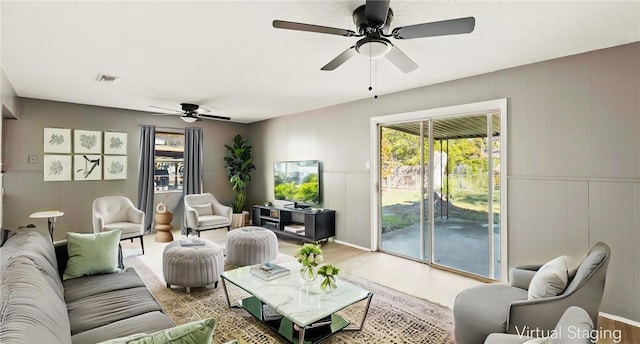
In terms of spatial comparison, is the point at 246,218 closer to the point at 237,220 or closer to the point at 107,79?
the point at 237,220

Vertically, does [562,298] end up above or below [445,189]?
below

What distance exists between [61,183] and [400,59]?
18.5 ft

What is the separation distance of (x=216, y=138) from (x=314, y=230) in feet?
11.1

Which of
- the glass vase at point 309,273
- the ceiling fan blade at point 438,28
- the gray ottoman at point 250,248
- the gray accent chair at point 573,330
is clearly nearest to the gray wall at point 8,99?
the gray ottoman at point 250,248

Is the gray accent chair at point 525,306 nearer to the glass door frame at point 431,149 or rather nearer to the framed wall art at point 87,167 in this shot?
the glass door frame at point 431,149

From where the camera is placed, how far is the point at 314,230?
4789mm

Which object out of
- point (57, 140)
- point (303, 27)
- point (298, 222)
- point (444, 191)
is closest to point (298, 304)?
point (303, 27)

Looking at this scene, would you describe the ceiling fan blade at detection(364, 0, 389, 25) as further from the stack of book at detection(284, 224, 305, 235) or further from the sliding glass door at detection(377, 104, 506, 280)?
the stack of book at detection(284, 224, 305, 235)

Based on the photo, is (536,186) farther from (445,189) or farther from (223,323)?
(223,323)

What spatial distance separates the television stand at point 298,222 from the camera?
15.9 feet

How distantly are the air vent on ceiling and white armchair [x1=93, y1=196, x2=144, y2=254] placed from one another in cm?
184

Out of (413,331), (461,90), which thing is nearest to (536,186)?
(461,90)

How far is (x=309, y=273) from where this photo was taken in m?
2.45

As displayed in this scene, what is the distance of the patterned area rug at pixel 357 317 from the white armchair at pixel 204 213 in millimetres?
1733
